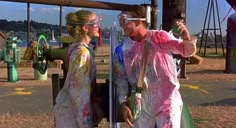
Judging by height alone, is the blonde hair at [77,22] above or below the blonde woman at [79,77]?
above

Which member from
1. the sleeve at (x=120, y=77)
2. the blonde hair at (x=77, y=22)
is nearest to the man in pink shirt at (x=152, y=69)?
the sleeve at (x=120, y=77)

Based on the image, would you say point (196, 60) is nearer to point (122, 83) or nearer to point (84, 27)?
point (122, 83)

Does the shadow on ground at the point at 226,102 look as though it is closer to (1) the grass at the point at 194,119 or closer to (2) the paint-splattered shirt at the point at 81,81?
(1) the grass at the point at 194,119

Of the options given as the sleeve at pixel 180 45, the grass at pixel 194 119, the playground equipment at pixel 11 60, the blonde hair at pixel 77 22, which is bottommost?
the grass at pixel 194 119

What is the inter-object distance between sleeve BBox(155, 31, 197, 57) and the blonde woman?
55 centimetres

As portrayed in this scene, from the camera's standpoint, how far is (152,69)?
10.0 feet

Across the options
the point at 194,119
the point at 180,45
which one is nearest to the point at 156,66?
the point at 180,45

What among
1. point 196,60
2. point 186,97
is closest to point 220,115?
point 186,97

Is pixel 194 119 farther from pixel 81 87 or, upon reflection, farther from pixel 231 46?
pixel 231 46

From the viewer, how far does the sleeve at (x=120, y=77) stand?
311cm

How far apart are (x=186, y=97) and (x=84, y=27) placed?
18.5 feet

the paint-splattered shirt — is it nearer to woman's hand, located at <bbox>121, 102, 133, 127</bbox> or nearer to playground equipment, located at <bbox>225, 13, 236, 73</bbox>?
woman's hand, located at <bbox>121, 102, 133, 127</bbox>

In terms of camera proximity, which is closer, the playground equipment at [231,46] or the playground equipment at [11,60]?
the playground equipment at [11,60]

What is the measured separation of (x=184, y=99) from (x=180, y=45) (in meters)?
5.54
